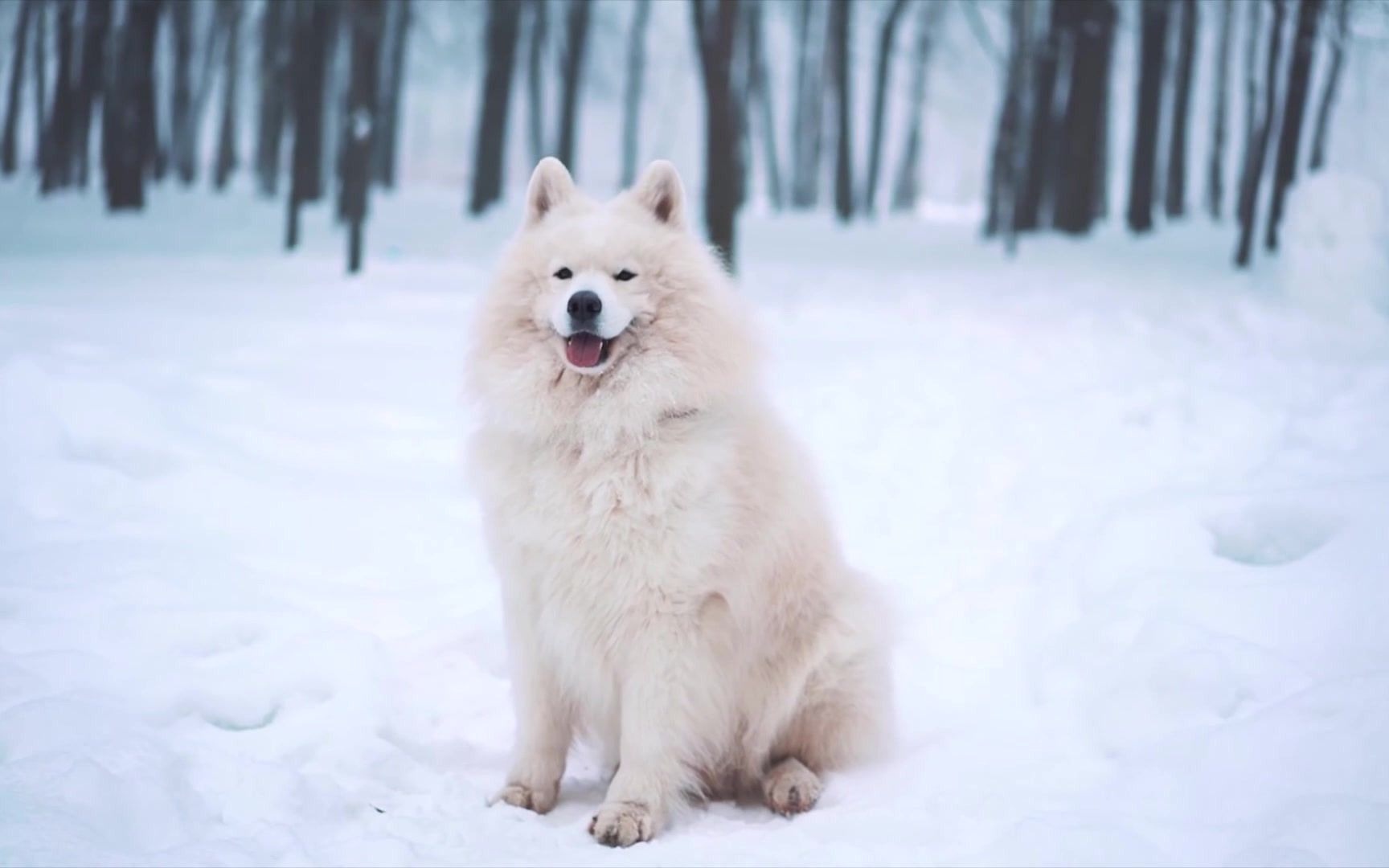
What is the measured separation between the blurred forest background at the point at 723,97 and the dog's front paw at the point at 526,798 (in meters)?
6.90

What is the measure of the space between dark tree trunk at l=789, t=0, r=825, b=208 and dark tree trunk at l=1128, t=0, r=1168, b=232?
9.61 m

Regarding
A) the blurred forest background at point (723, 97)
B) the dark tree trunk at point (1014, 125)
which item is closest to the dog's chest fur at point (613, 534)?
the blurred forest background at point (723, 97)

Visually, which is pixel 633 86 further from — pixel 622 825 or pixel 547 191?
pixel 622 825

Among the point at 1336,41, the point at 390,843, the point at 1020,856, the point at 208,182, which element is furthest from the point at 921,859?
the point at 208,182

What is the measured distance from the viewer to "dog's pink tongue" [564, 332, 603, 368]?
10.8 ft

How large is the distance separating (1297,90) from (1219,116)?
11.4 meters

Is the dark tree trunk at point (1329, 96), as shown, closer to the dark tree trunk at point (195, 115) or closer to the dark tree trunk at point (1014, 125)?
the dark tree trunk at point (1014, 125)

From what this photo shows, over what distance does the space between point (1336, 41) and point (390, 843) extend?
1567 cm

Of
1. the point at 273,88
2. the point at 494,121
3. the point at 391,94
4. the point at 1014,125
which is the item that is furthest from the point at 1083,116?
the point at 273,88

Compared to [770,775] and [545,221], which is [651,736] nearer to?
[770,775]

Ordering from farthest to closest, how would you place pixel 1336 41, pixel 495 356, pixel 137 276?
pixel 1336 41
pixel 137 276
pixel 495 356

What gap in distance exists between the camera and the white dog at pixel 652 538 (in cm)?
320

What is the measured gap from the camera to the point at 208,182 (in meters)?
25.2

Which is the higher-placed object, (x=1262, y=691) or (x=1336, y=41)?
(x=1336, y=41)
